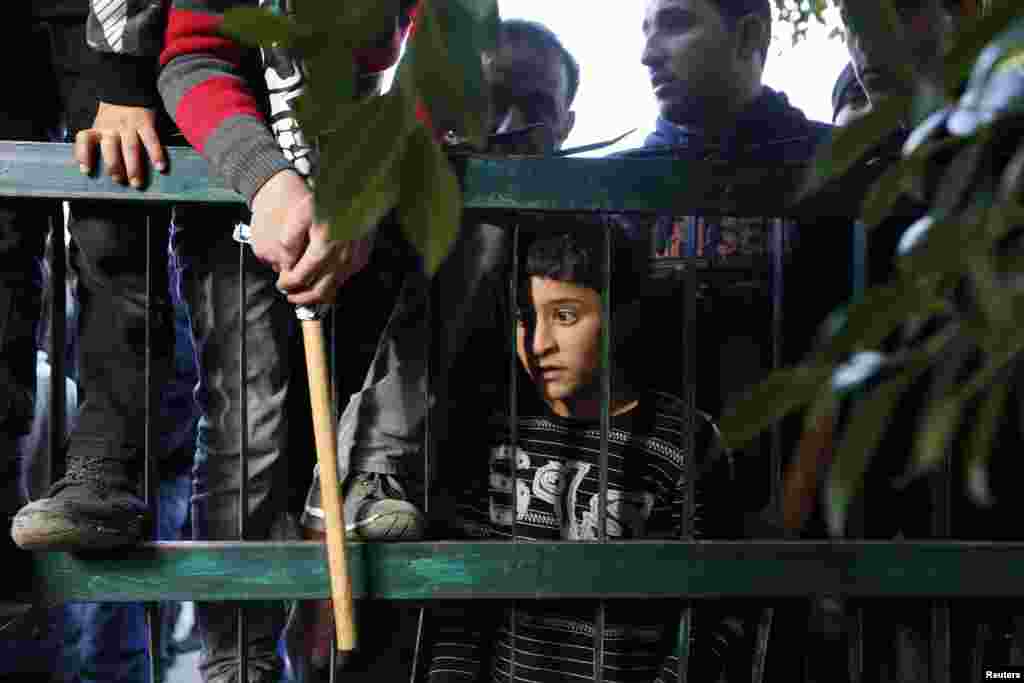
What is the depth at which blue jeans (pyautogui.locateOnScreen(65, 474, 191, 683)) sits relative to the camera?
299cm

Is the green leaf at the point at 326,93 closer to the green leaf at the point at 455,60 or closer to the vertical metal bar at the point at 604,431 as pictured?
the green leaf at the point at 455,60

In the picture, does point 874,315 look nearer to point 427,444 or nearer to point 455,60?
point 455,60

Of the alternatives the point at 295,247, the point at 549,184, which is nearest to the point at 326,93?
the point at 295,247

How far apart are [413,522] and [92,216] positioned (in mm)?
675

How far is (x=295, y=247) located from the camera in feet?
6.79

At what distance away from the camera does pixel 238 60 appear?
2.29 metres

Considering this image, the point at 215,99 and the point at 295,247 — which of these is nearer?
the point at 295,247

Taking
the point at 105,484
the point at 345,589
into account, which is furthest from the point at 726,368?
the point at 105,484

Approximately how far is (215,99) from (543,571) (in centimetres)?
85

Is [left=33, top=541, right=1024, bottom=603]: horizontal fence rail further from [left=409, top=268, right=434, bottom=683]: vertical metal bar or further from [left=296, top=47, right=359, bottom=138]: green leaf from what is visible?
[left=296, top=47, right=359, bottom=138]: green leaf

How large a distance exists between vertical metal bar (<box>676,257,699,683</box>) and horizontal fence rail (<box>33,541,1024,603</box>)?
0.33ft

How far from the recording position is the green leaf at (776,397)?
2.21 feet

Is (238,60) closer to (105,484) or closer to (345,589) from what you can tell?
(105,484)

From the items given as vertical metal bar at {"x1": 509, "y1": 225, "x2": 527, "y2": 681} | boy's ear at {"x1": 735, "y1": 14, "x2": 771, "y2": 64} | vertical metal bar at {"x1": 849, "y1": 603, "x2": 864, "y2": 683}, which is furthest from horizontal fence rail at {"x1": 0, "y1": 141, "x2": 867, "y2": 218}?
boy's ear at {"x1": 735, "y1": 14, "x2": 771, "y2": 64}
